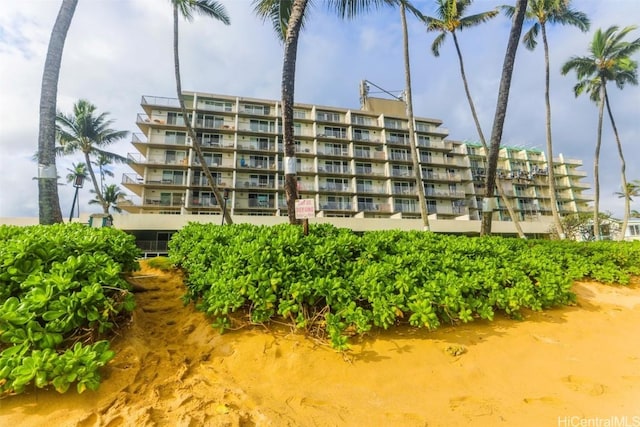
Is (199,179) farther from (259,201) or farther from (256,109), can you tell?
(256,109)

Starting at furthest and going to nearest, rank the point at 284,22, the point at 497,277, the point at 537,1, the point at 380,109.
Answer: the point at 380,109
the point at 537,1
the point at 284,22
the point at 497,277

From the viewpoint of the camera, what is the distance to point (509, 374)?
2.73m

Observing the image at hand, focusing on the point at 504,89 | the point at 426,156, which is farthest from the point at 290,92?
the point at 426,156

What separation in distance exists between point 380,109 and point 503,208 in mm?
25948

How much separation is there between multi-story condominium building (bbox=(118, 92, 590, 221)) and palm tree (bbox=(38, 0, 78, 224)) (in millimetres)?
22989

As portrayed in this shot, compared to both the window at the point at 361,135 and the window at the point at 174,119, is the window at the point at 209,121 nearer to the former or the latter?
the window at the point at 174,119

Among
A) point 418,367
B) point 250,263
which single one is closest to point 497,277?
point 418,367

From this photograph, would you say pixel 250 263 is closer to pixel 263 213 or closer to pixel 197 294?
pixel 197 294

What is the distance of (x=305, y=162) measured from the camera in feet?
116

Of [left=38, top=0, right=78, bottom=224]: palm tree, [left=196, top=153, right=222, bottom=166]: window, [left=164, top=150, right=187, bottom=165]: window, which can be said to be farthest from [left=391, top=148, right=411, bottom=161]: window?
[left=38, top=0, right=78, bottom=224]: palm tree

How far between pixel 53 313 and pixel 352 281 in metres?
2.65

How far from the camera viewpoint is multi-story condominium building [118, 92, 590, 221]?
30.7m

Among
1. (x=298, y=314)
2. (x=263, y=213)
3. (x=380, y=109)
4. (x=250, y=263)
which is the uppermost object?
(x=380, y=109)

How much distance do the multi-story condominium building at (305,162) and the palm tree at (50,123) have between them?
23.0 m
